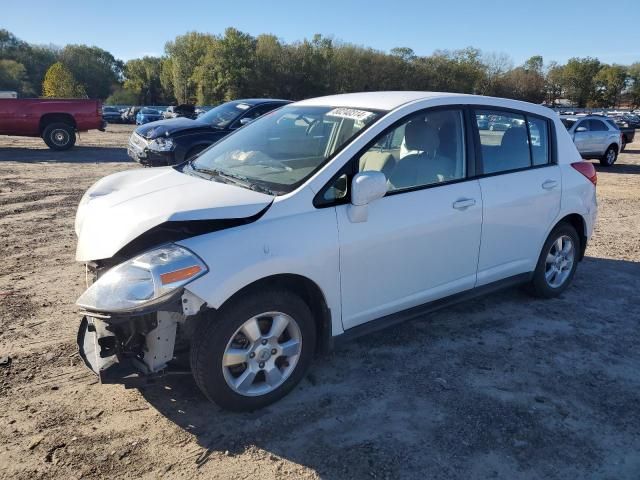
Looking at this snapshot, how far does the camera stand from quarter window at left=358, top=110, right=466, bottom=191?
11.6ft

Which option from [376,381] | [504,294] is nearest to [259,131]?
[376,381]

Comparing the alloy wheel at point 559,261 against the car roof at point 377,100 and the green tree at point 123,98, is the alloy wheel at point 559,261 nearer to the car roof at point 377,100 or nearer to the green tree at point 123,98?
the car roof at point 377,100

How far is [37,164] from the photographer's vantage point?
547 inches

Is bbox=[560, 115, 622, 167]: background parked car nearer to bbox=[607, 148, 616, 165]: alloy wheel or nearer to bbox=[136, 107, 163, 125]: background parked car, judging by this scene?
bbox=[607, 148, 616, 165]: alloy wheel

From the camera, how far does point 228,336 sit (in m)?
2.85

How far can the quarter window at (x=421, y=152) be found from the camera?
11.6 ft

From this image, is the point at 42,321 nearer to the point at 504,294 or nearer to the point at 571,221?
the point at 504,294

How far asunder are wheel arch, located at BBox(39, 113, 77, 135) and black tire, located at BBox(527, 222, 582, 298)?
1600 cm

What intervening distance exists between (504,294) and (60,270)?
451 centimetres

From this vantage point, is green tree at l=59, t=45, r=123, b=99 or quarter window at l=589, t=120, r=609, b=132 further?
green tree at l=59, t=45, r=123, b=99

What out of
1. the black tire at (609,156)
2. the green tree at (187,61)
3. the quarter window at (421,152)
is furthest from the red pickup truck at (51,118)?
the green tree at (187,61)

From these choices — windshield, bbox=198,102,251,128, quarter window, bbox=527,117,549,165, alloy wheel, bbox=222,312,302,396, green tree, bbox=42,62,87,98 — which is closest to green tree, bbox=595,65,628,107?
green tree, bbox=42,62,87,98

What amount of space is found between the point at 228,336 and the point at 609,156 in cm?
1776

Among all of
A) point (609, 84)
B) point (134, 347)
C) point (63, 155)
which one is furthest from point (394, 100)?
point (609, 84)
